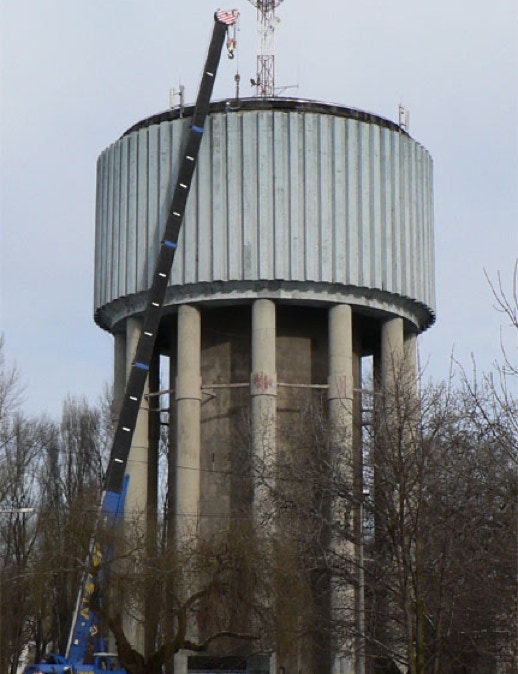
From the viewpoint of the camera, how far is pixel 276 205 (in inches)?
1505

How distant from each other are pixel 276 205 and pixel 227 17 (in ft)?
26.2

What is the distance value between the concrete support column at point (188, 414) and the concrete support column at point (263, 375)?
5.51ft

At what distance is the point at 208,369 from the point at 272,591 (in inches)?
369

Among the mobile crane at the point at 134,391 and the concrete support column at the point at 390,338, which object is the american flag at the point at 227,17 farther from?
the concrete support column at the point at 390,338

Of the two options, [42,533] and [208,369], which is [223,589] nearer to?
[42,533]

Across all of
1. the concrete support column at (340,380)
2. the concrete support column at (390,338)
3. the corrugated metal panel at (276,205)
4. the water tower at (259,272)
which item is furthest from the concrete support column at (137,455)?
the concrete support column at (390,338)

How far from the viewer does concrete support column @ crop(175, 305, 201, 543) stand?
3756 centimetres

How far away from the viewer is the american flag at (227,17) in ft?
140

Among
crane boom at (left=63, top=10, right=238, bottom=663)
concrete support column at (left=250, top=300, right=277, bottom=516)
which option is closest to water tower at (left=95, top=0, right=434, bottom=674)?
concrete support column at (left=250, top=300, right=277, bottom=516)

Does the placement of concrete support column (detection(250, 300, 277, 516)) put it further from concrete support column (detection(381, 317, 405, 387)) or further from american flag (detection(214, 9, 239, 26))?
american flag (detection(214, 9, 239, 26))

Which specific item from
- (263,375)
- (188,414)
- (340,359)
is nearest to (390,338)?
(340,359)

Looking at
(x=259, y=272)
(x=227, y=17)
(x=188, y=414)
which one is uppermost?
(x=227, y=17)

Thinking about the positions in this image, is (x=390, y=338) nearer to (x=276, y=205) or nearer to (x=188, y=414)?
(x=276, y=205)

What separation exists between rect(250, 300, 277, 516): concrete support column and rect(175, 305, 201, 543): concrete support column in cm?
168
